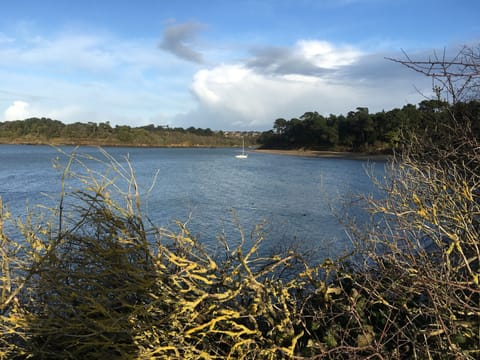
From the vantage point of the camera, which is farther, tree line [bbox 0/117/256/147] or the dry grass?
tree line [bbox 0/117/256/147]

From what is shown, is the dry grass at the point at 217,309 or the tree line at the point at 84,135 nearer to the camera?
the dry grass at the point at 217,309

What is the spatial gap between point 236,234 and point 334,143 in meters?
80.3

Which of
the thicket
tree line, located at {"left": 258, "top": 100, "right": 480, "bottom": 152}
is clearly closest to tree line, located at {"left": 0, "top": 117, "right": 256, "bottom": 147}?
tree line, located at {"left": 258, "top": 100, "right": 480, "bottom": 152}

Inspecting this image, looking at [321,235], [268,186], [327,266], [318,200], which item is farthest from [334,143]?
[327,266]

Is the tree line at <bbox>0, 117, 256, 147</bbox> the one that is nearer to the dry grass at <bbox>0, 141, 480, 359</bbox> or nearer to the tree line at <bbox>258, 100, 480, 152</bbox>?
the tree line at <bbox>258, 100, 480, 152</bbox>

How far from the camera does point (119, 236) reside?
352 centimetres

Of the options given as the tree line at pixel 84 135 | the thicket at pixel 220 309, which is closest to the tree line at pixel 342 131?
the tree line at pixel 84 135

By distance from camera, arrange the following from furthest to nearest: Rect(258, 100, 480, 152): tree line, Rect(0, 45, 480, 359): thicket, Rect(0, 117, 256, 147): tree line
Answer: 1. Rect(0, 117, 256, 147): tree line
2. Rect(258, 100, 480, 152): tree line
3. Rect(0, 45, 480, 359): thicket

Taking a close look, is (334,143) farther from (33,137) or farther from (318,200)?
(33,137)

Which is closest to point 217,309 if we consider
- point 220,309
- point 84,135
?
point 220,309

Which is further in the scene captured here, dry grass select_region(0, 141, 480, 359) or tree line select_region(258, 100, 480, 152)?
tree line select_region(258, 100, 480, 152)

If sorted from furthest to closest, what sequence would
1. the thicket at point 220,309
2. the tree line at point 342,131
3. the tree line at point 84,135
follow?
the tree line at point 84,135, the tree line at point 342,131, the thicket at point 220,309

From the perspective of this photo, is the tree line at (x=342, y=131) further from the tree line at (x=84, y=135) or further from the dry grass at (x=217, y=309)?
the dry grass at (x=217, y=309)

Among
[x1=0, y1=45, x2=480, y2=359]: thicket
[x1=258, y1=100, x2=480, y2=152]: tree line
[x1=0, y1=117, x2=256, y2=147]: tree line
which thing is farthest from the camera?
[x1=0, y1=117, x2=256, y2=147]: tree line
